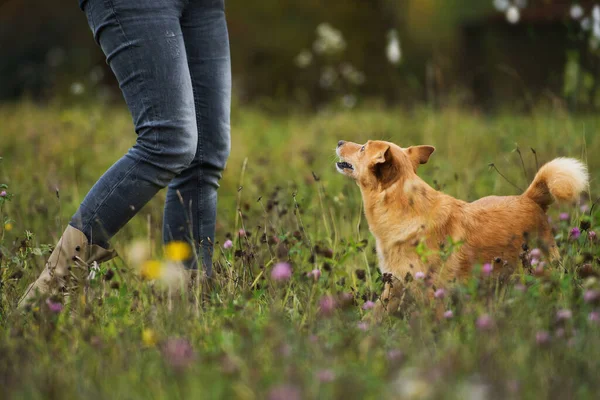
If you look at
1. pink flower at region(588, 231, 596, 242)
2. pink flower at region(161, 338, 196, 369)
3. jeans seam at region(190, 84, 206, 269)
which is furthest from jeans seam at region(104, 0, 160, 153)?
pink flower at region(588, 231, 596, 242)

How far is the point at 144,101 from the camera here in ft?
8.13

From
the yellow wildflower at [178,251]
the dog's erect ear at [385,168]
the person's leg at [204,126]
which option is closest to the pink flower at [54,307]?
the yellow wildflower at [178,251]

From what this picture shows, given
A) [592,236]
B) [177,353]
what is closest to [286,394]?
[177,353]

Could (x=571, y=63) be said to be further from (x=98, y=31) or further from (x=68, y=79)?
(x=68, y=79)

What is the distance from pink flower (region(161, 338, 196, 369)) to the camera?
5.33 feet

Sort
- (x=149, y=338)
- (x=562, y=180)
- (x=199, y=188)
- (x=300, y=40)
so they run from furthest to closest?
(x=300, y=40)
(x=199, y=188)
(x=562, y=180)
(x=149, y=338)

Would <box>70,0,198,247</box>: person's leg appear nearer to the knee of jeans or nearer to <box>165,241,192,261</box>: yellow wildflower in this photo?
the knee of jeans

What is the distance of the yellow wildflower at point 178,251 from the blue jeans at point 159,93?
0.07 meters

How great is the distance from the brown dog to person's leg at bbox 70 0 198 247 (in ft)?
2.68

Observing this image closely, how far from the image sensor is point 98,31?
97.4 inches

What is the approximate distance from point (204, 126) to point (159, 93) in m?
0.37

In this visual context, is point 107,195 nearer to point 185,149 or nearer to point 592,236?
point 185,149

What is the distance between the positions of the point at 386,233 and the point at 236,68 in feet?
28.0

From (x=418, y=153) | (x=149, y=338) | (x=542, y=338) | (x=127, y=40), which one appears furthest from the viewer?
(x=418, y=153)
